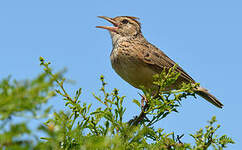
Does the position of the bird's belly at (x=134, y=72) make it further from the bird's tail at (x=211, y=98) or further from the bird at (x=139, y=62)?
the bird's tail at (x=211, y=98)

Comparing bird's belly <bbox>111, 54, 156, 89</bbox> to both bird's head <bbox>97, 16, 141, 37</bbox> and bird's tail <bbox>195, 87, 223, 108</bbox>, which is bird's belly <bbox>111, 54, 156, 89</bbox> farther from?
bird's head <bbox>97, 16, 141, 37</bbox>

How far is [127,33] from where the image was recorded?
6852mm

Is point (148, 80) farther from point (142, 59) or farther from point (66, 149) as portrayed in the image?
point (66, 149)

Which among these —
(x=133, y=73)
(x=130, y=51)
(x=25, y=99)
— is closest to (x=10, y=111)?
(x=25, y=99)

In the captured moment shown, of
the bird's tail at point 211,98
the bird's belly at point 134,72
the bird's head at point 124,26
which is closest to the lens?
the bird's belly at point 134,72

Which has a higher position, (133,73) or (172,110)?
(133,73)

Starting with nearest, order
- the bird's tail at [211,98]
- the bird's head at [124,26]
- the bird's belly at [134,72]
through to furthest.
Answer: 1. the bird's belly at [134,72]
2. the bird's tail at [211,98]
3. the bird's head at [124,26]

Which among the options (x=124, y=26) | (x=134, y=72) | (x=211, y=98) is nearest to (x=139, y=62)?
(x=134, y=72)

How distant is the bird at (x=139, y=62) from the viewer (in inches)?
216

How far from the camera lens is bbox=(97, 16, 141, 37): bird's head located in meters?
6.76

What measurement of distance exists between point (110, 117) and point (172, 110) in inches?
30.1

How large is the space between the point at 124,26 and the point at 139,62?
1617 mm

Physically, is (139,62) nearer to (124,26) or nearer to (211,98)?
(211,98)

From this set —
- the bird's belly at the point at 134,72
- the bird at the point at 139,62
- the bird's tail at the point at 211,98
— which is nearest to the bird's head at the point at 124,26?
the bird at the point at 139,62
